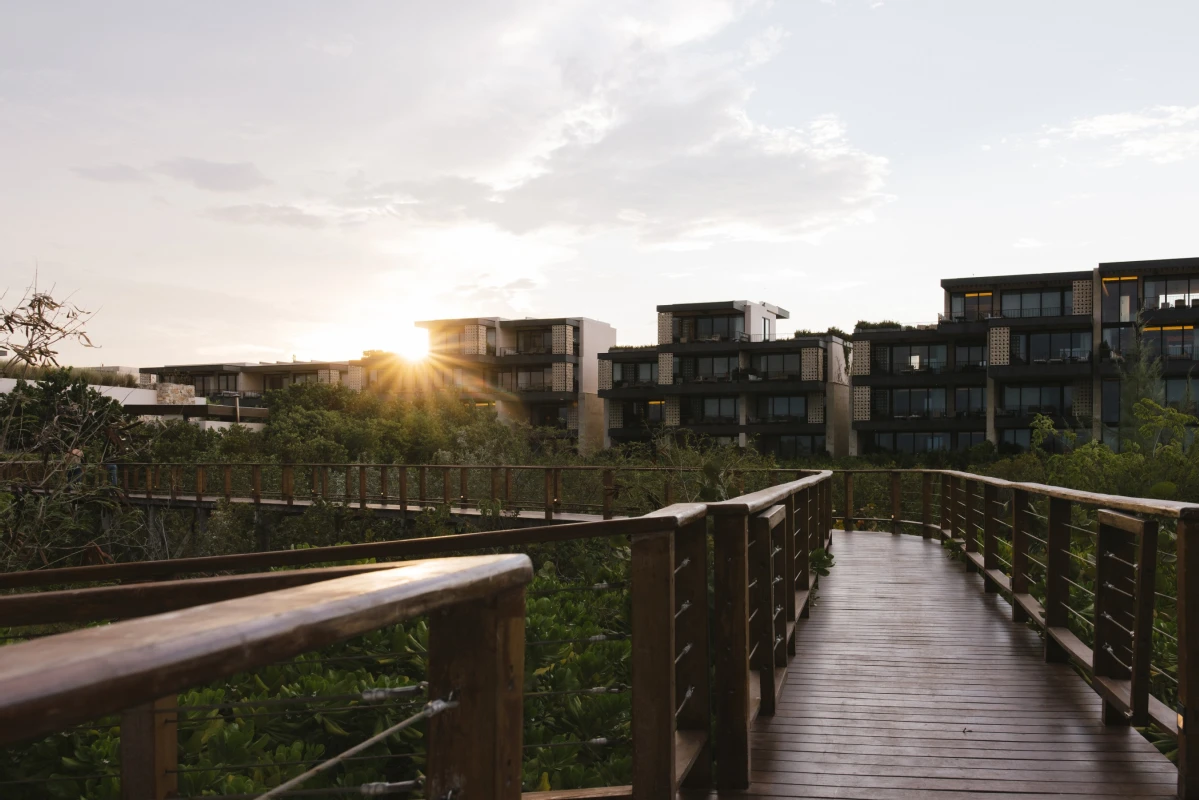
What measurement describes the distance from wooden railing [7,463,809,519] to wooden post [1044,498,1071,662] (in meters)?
7.60

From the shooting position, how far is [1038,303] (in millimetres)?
46219

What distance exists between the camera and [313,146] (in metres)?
23.8

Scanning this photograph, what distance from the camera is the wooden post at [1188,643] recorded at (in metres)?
3.51

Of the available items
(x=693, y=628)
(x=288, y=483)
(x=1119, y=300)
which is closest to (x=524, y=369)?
(x=1119, y=300)

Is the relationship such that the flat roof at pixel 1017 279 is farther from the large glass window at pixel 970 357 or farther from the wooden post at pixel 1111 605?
the wooden post at pixel 1111 605

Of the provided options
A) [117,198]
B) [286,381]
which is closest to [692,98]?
[117,198]

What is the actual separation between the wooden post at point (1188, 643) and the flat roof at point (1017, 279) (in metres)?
46.0

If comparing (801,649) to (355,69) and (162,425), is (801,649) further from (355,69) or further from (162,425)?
(162,425)

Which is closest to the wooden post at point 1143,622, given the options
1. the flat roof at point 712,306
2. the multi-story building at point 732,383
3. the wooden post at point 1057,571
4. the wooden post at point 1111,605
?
the wooden post at point 1111,605

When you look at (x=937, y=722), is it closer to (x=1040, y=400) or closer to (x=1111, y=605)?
(x=1111, y=605)

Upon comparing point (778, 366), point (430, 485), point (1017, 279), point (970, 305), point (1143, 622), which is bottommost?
point (430, 485)

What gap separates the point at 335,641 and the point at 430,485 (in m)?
24.3

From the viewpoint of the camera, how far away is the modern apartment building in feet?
141

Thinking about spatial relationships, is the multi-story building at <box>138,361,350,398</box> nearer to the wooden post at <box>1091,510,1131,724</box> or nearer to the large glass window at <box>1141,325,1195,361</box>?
the large glass window at <box>1141,325,1195,361</box>
